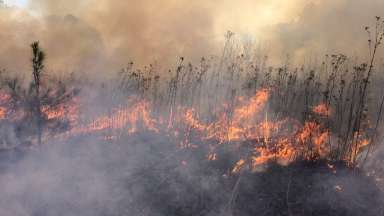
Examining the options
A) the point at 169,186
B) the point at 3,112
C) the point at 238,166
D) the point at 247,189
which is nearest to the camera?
the point at 169,186

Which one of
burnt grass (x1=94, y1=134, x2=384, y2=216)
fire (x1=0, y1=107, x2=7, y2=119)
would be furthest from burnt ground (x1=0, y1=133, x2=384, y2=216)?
fire (x1=0, y1=107, x2=7, y2=119)

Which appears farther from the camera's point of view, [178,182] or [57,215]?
[178,182]

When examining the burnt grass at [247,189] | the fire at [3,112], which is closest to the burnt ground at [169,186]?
the burnt grass at [247,189]

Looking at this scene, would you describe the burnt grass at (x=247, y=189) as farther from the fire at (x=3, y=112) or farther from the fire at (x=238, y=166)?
the fire at (x=3, y=112)

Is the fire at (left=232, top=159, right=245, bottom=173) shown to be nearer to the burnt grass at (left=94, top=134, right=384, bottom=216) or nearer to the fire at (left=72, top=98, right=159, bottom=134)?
the burnt grass at (left=94, top=134, right=384, bottom=216)

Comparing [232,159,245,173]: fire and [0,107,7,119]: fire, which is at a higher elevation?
[0,107,7,119]: fire

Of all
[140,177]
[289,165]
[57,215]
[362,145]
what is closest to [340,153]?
[362,145]

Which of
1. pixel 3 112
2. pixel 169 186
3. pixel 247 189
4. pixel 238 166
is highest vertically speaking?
pixel 3 112

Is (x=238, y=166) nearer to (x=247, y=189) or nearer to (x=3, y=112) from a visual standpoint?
(x=247, y=189)

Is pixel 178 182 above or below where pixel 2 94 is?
below

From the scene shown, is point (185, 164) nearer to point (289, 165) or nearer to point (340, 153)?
point (289, 165)

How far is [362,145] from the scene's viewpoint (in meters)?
59.1

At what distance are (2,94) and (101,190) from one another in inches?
1350

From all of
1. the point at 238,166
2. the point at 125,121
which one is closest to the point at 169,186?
the point at 238,166
